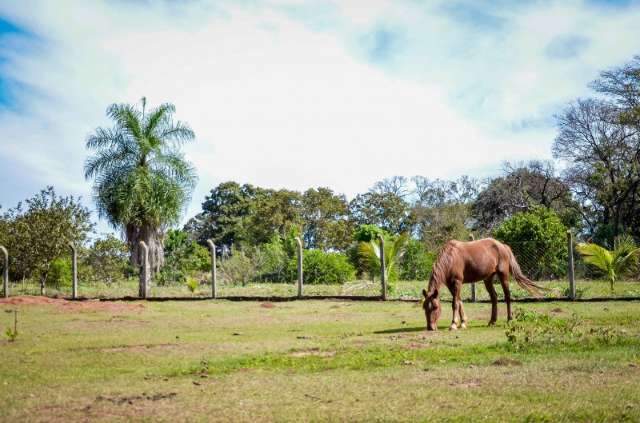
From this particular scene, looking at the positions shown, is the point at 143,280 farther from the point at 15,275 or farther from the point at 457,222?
the point at 457,222

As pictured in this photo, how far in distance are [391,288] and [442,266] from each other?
8.81 metres

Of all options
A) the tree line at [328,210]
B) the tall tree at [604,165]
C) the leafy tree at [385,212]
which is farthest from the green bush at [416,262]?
the leafy tree at [385,212]

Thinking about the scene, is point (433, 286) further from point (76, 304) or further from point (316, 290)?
point (316, 290)

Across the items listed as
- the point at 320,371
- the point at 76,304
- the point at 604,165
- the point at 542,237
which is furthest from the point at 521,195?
the point at 320,371

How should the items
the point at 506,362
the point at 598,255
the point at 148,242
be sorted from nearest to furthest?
1. the point at 506,362
2. the point at 598,255
3. the point at 148,242

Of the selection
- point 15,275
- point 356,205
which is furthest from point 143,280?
point 356,205

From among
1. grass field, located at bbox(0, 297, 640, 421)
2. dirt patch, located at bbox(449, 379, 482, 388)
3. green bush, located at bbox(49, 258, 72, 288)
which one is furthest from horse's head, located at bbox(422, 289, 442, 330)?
green bush, located at bbox(49, 258, 72, 288)

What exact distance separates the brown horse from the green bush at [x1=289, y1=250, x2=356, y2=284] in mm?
15018

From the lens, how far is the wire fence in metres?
21.3

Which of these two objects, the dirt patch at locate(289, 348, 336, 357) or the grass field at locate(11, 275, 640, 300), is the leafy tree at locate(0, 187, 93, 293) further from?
the dirt patch at locate(289, 348, 336, 357)

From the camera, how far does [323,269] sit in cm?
2975

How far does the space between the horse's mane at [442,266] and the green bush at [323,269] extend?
15.8 meters

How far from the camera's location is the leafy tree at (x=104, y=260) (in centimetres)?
2878

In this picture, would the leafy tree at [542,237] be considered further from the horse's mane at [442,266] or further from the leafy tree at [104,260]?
the leafy tree at [104,260]
